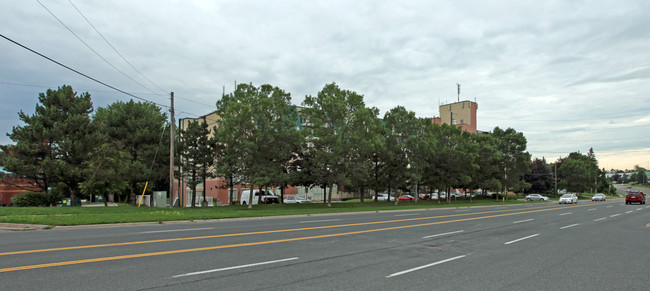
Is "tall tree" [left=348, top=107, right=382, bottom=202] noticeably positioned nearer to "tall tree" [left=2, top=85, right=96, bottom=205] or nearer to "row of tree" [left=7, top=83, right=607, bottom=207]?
"row of tree" [left=7, top=83, right=607, bottom=207]

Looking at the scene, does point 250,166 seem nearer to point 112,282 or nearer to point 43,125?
point 43,125

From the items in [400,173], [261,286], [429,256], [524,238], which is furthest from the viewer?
[400,173]

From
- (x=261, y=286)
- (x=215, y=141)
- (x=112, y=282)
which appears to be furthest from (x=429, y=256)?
(x=215, y=141)

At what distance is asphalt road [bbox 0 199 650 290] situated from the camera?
6875 millimetres

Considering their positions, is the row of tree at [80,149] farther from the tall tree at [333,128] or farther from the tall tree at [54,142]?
the tall tree at [333,128]

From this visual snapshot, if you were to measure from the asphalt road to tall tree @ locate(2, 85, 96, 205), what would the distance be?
29.1m

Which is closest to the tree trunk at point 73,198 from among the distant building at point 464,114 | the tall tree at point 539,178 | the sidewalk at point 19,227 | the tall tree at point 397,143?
the sidewalk at point 19,227

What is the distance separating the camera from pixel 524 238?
46.1 feet

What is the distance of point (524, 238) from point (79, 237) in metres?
14.7

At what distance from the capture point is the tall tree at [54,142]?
37.0m

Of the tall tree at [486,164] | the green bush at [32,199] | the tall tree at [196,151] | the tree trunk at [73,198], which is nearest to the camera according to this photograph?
the green bush at [32,199]

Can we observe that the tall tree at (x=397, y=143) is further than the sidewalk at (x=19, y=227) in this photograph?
Yes

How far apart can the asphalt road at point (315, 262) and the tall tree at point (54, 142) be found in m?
29.1

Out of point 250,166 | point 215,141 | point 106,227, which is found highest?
point 215,141
